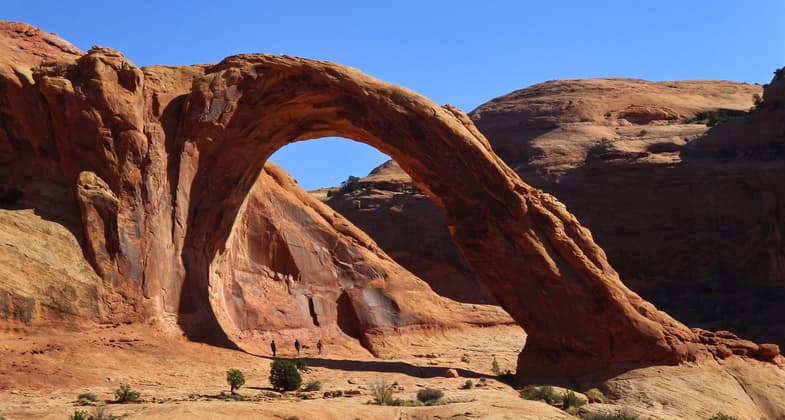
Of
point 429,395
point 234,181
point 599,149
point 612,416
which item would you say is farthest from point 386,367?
point 599,149

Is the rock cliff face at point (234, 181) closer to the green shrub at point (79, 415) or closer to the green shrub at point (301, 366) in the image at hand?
the green shrub at point (301, 366)

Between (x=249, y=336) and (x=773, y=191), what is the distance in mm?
24672

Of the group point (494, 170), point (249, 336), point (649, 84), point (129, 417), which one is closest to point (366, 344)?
point (249, 336)

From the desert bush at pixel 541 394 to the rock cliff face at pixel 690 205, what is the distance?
19375 mm

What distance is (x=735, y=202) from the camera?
41.7 meters

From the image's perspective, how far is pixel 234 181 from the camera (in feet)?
82.0

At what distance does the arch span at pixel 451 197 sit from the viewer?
23.6m

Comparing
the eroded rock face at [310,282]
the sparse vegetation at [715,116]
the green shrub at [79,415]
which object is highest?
the sparse vegetation at [715,116]

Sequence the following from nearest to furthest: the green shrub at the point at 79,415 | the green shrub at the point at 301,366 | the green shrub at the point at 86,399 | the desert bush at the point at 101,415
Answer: the green shrub at the point at 79,415 → the desert bush at the point at 101,415 → the green shrub at the point at 86,399 → the green shrub at the point at 301,366

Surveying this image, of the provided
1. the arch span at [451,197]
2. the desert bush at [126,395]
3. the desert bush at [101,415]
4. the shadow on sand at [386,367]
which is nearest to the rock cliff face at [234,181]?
the arch span at [451,197]

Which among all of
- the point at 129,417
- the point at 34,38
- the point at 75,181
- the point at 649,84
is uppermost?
the point at 649,84

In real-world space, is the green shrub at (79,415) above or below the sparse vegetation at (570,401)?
below

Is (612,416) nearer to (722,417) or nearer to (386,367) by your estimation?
(722,417)

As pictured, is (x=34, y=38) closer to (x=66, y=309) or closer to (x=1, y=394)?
(x=66, y=309)
